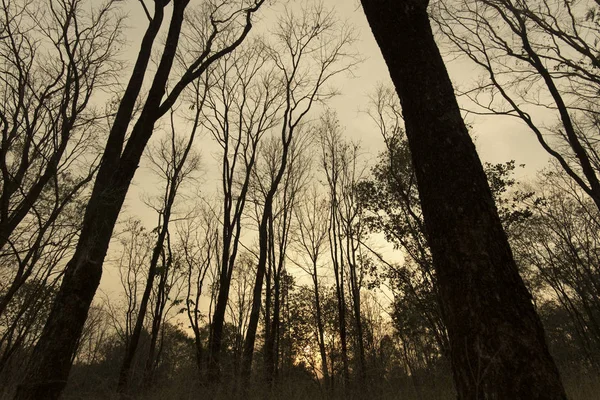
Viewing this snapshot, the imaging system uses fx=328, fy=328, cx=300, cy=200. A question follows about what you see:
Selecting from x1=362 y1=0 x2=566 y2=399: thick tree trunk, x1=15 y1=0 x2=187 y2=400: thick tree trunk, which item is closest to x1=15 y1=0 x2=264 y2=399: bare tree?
x1=15 y1=0 x2=187 y2=400: thick tree trunk

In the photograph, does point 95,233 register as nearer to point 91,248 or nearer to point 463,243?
point 91,248

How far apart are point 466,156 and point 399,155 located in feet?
34.4

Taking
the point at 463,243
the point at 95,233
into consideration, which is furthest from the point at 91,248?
the point at 463,243

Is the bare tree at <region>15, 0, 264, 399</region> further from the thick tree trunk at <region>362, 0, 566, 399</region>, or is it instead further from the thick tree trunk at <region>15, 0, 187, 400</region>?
the thick tree trunk at <region>362, 0, 566, 399</region>

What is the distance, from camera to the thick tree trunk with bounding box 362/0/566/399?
4.94ft

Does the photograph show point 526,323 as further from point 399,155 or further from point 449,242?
point 399,155

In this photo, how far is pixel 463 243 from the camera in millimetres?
1760

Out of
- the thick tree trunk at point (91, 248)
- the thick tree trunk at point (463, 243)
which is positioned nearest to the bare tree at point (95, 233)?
the thick tree trunk at point (91, 248)

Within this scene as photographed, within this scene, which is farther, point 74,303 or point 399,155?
point 399,155

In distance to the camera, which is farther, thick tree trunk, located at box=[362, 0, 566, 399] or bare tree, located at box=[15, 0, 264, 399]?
bare tree, located at box=[15, 0, 264, 399]

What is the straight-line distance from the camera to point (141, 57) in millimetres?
4598

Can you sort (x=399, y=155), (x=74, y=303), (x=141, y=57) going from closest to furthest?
(x=74, y=303), (x=141, y=57), (x=399, y=155)

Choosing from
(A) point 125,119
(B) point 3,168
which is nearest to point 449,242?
(A) point 125,119

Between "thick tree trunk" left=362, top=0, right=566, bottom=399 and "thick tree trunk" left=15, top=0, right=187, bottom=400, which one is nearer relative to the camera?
"thick tree trunk" left=362, top=0, right=566, bottom=399
